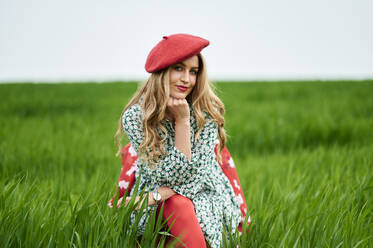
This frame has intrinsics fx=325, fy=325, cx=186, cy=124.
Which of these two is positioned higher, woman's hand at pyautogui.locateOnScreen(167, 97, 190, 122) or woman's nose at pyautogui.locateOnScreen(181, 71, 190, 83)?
woman's nose at pyautogui.locateOnScreen(181, 71, 190, 83)

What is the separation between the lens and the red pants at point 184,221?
1700 mm

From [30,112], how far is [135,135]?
5885mm

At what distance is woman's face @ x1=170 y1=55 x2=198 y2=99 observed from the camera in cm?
189

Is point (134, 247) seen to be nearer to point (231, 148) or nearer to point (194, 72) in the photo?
point (194, 72)

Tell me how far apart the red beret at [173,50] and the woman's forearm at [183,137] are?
339 mm

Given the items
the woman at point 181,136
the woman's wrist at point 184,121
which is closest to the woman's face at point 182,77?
the woman at point 181,136

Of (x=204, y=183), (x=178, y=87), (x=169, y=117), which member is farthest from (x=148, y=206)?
(x=178, y=87)

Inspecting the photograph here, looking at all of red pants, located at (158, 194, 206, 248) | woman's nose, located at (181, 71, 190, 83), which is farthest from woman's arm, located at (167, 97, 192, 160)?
red pants, located at (158, 194, 206, 248)

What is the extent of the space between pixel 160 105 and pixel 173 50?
0.32 metres

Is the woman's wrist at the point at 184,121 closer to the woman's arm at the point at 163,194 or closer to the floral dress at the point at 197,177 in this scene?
the floral dress at the point at 197,177

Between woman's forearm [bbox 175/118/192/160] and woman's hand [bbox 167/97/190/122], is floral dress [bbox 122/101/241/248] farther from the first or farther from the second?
woman's hand [bbox 167/97/190/122]

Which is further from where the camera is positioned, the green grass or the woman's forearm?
the woman's forearm

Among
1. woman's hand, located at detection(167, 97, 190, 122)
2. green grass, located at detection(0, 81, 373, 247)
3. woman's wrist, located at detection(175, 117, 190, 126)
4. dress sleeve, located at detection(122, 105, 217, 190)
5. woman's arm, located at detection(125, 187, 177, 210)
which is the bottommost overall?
green grass, located at detection(0, 81, 373, 247)

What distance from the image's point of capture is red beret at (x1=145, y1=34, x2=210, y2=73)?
5.98 ft
